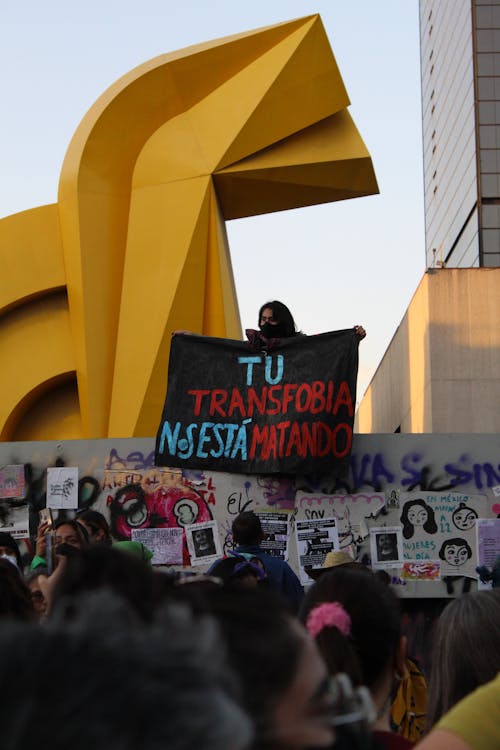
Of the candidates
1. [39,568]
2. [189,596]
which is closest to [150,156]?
[39,568]

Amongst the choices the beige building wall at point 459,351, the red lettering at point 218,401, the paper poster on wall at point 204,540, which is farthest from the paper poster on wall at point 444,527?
the beige building wall at point 459,351

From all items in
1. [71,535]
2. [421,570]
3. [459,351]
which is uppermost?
[459,351]

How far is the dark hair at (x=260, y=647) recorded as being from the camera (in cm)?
101

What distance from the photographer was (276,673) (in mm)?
1047

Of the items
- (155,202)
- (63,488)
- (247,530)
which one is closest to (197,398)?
(63,488)

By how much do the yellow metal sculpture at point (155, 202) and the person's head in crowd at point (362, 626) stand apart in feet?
29.8

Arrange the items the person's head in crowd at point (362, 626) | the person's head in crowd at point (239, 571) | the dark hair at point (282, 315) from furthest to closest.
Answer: the dark hair at point (282, 315)
the person's head in crowd at point (239, 571)
the person's head in crowd at point (362, 626)

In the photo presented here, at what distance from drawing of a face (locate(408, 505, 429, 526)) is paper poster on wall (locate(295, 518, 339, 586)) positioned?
1.80 feet

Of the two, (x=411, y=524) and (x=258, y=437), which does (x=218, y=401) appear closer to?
(x=258, y=437)

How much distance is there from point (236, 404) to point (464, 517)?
1.87 metres

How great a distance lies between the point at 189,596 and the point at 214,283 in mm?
10947

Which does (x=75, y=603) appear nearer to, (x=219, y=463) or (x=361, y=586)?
(x=361, y=586)

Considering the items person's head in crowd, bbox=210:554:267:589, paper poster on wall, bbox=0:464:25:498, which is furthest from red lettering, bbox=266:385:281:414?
person's head in crowd, bbox=210:554:267:589

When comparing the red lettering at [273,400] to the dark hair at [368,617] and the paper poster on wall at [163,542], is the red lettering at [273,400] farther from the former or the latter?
the dark hair at [368,617]
